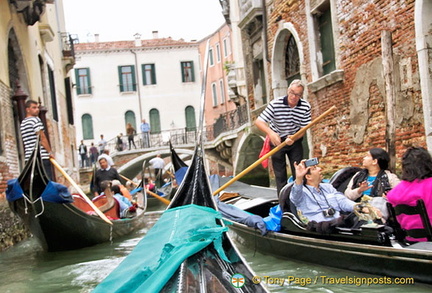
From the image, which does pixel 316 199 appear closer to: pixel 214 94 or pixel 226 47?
pixel 226 47

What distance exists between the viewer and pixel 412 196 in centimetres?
229

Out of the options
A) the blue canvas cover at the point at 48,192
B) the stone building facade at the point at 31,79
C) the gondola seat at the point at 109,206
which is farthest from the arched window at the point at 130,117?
the blue canvas cover at the point at 48,192

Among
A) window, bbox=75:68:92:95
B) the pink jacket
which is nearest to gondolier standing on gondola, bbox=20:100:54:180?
the pink jacket

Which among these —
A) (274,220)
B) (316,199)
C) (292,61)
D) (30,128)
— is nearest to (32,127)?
(30,128)

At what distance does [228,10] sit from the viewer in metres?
10.7

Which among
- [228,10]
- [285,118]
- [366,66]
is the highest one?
[228,10]

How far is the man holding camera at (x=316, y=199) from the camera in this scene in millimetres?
2852

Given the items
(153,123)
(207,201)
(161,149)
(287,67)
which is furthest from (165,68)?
(207,201)

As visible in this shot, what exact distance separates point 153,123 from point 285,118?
16.2m

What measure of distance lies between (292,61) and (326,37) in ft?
3.79

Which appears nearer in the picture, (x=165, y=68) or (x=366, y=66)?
(x=366, y=66)

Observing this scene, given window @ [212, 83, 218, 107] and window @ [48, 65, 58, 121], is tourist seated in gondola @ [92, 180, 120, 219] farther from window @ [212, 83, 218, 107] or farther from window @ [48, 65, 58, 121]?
window @ [212, 83, 218, 107]

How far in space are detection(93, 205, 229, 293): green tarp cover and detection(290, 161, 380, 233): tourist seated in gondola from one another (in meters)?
0.63

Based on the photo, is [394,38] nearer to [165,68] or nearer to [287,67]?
[287,67]
